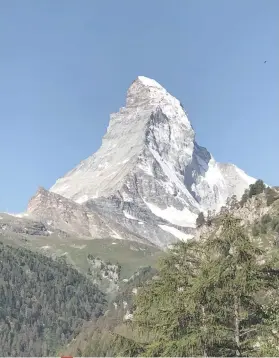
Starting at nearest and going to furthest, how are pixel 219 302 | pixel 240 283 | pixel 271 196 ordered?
pixel 240 283
pixel 219 302
pixel 271 196

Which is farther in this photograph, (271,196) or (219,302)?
(271,196)

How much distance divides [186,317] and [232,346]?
2.35m

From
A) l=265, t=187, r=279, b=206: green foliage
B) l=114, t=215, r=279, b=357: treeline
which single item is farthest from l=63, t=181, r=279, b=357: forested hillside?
l=265, t=187, r=279, b=206: green foliage

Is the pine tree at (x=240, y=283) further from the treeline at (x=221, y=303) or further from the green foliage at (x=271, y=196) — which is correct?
the green foliage at (x=271, y=196)

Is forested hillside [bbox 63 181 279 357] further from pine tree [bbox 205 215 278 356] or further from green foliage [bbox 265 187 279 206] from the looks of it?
green foliage [bbox 265 187 279 206]

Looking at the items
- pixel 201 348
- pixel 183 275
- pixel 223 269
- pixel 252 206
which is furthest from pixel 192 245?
pixel 252 206

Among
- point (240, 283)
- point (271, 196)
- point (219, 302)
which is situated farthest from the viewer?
point (271, 196)

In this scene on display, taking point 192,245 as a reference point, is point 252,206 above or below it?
above

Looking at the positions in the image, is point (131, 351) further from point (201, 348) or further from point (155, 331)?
point (201, 348)

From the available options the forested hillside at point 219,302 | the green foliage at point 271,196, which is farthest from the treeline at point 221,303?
Answer: the green foliage at point 271,196

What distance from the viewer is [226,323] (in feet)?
76.8

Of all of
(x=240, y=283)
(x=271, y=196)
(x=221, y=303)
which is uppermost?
(x=271, y=196)

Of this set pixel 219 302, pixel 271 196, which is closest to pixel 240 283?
pixel 219 302

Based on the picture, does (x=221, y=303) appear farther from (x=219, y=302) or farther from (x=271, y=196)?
(x=271, y=196)
